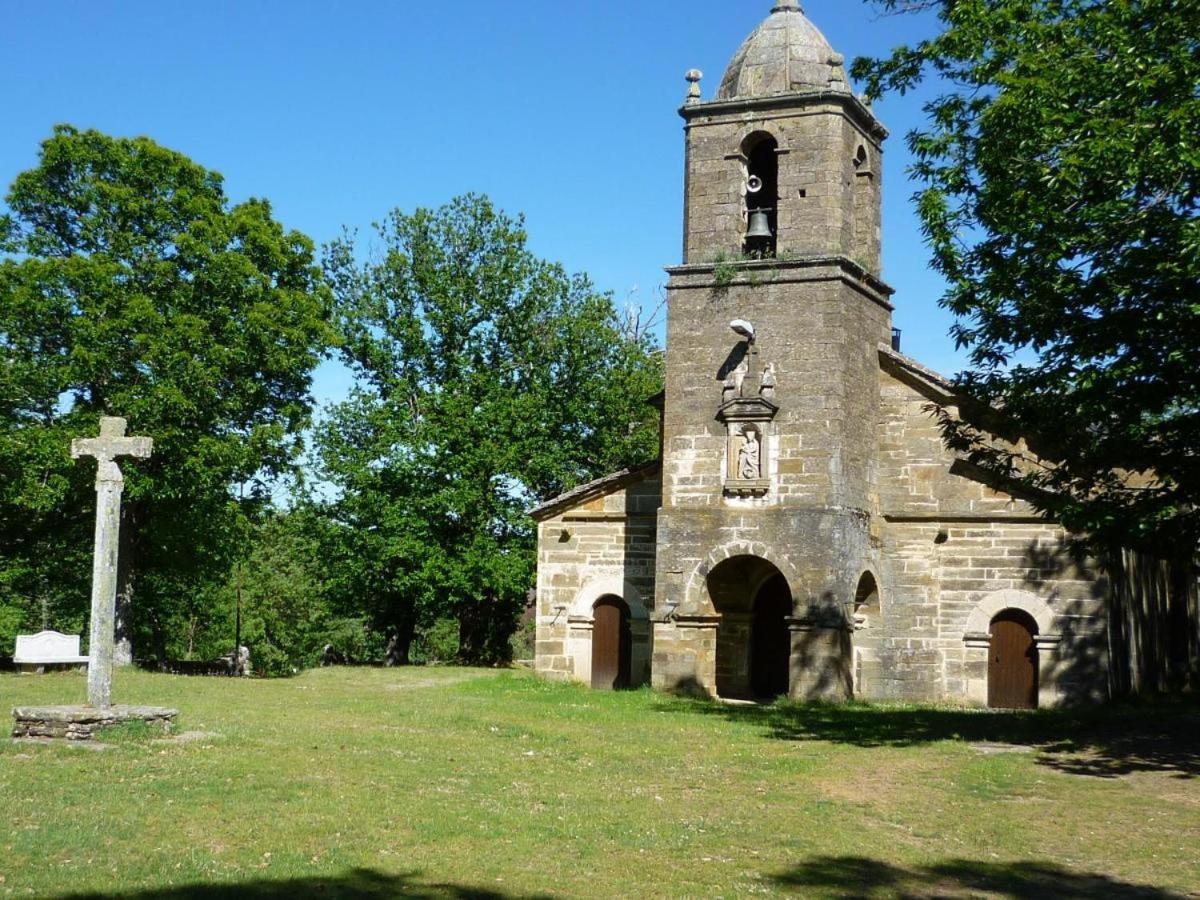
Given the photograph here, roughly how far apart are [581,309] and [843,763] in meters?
23.0

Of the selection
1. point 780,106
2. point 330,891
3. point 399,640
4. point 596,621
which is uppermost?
point 780,106

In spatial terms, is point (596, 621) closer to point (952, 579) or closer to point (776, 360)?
point (776, 360)

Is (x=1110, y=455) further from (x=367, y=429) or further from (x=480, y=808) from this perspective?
(x=367, y=429)

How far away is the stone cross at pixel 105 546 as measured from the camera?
526 inches

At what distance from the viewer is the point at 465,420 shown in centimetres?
3269

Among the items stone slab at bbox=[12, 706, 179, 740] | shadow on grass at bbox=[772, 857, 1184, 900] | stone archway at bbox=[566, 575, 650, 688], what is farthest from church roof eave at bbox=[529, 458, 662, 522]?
shadow on grass at bbox=[772, 857, 1184, 900]

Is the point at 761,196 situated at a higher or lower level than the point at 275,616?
higher

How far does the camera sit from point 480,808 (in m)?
10.2

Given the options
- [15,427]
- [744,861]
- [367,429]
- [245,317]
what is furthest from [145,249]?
[744,861]

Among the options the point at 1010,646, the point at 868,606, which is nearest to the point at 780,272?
the point at 868,606

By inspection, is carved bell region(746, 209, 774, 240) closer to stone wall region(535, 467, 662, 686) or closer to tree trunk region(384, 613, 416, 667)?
stone wall region(535, 467, 662, 686)

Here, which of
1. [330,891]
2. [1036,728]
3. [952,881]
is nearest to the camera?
[330,891]

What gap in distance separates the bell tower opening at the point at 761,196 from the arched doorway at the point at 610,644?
23.2ft

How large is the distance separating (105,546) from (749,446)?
1121 cm
